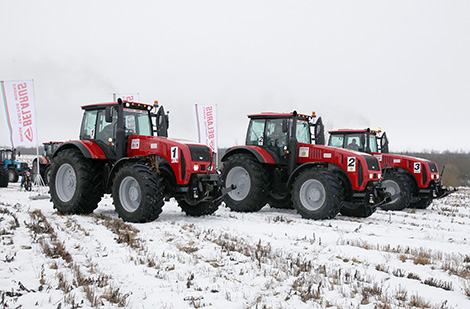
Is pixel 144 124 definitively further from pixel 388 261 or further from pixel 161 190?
pixel 388 261

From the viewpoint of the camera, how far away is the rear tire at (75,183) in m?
10.1

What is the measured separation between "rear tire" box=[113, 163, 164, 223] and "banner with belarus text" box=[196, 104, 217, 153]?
12466mm

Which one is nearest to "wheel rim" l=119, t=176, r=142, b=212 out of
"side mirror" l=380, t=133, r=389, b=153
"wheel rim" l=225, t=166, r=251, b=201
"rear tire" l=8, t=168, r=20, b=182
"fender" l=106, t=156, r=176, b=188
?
"fender" l=106, t=156, r=176, b=188

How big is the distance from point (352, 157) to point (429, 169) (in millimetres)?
5125

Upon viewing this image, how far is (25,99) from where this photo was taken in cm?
1677

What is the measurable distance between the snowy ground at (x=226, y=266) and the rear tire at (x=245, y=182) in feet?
8.16

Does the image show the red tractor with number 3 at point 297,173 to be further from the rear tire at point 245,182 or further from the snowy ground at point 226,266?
the snowy ground at point 226,266

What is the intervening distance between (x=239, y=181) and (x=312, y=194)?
222cm

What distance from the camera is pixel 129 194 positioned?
9.53m

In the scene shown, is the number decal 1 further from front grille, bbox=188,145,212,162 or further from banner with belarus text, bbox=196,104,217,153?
banner with belarus text, bbox=196,104,217,153

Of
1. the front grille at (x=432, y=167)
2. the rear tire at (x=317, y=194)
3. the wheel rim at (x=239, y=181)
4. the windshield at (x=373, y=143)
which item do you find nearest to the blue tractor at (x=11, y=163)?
the wheel rim at (x=239, y=181)

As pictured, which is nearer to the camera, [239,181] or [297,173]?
[297,173]

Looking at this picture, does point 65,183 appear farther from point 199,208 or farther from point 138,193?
point 199,208

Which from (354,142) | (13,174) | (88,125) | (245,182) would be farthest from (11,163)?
(354,142)
